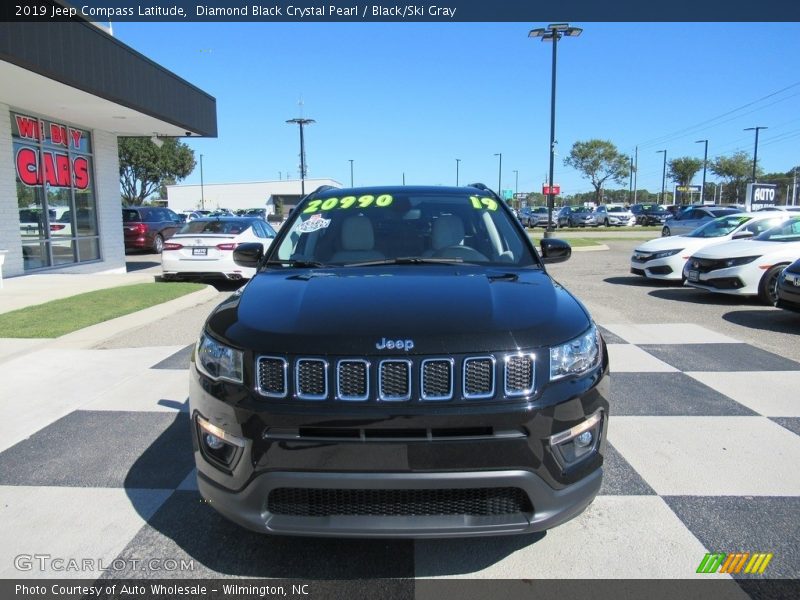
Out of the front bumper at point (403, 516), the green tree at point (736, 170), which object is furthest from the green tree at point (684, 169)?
the front bumper at point (403, 516)

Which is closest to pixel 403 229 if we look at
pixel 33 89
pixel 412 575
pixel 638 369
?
pixel 412 575

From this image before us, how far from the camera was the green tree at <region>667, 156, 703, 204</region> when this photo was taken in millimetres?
82938

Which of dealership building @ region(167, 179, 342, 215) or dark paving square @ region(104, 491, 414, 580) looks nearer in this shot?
dark paving square @ region(104, 491, 414, 580)

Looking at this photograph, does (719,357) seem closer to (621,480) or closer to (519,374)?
(621,480)

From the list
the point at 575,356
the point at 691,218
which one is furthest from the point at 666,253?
the point at 691,218

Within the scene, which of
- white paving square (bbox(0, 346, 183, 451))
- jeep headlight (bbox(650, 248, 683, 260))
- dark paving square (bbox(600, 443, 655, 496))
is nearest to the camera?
dark paving square (bbox(600, 443, 655, 496))

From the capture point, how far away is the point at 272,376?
7.52 ft

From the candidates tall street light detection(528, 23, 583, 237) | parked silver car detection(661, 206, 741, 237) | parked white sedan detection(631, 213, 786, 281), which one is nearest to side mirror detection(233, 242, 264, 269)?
parked white sedan detection(631, 213, 786, 281)

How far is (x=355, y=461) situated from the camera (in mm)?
2184

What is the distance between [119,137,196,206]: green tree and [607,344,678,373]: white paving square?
160 feet

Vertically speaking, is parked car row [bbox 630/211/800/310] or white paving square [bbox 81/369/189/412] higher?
parked car row [bbox 630/211/800/310]

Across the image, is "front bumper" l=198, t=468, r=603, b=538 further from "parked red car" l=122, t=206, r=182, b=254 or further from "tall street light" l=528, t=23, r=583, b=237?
"tall street light" l=528, t=23, r=583, b=237

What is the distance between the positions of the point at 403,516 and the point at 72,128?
15.8 meters

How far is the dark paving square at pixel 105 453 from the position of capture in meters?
3.46
